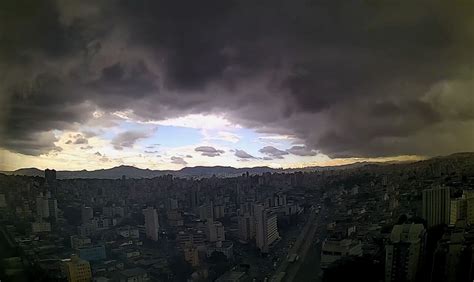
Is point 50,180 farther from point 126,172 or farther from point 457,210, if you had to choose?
point 457,210

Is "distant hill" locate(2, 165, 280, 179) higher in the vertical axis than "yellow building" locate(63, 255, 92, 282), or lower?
higher

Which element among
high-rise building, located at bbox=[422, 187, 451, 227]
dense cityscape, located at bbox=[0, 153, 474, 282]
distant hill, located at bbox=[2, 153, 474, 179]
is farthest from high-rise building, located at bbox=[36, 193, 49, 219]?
high-rise building, located at bbox=[422, 187, 451, 227]

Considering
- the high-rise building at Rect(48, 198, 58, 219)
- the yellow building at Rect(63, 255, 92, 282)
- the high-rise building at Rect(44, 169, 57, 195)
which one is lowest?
the yellow building at Rect(63, 255, 92, 282)

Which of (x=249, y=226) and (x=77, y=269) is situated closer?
(x=77, y=269)

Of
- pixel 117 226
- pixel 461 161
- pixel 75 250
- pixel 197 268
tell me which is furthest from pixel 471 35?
pixel 75 250

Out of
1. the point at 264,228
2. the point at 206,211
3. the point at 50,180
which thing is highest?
the point at 50,180

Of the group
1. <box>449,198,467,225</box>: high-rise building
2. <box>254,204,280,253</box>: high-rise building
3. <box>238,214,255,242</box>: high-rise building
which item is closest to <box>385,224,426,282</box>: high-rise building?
<box>449,198,467,225</box>: high-rise building

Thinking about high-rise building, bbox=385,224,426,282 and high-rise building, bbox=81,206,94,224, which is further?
high-rise building, bbox=385,224,426,282

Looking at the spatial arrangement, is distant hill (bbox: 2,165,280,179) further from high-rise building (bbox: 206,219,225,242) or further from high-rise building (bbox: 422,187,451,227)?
high-rise building (bbox: 422,187,451,227)

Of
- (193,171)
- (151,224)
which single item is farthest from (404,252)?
(151,224)
